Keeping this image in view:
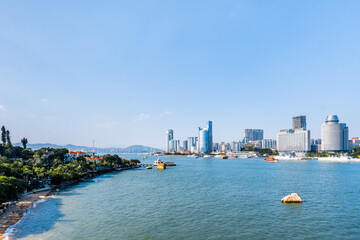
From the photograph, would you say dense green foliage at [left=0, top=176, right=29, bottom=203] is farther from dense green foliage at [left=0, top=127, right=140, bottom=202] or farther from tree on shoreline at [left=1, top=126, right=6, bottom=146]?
tree on shoreline at [left=1, top=126, right=6, bottom=146]

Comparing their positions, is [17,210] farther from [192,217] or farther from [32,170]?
[32,170]

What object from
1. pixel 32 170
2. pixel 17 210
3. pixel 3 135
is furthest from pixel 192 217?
pixel 3 135

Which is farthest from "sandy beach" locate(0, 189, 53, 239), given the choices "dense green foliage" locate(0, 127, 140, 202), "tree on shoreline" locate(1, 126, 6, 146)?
"tree on shoreline" locate(1, 126, 6, 146)

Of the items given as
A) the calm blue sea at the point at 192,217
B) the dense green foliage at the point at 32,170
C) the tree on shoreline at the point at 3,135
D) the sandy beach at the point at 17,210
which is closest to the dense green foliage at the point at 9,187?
the dense green foliage at the point at 32,170

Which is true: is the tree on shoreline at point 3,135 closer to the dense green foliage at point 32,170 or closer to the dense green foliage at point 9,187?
the dense green foliage at point 32,170

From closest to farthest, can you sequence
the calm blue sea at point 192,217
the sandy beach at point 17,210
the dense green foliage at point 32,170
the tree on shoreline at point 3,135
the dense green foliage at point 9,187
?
1. the calm blue sea at point 192,217
2. the sandy beach at point 17,210
3. the dense green foliage at point 9,187
4. the dense green foliage at point 32,170
5. the tree on shoreline at point 3,135

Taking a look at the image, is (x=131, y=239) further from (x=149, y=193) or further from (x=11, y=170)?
(x=11, y=170)

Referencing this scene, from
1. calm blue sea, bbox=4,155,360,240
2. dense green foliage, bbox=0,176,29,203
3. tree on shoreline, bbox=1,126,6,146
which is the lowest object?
calm blue sea, bbox=4,155,360,240

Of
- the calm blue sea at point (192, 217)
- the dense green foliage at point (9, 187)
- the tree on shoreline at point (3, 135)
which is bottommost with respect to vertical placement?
the calm blue sea at point (192, 217)

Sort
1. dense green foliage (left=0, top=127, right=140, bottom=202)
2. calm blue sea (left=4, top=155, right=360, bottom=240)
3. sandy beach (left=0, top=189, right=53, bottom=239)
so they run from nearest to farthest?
calm blue sea (left=4, top=155, right=360, bottom=240) < sandy beach (left=0, top=189, right=53, bottom=239) < dense green foliage (left=0, top=127, right=140, bottom=202)
